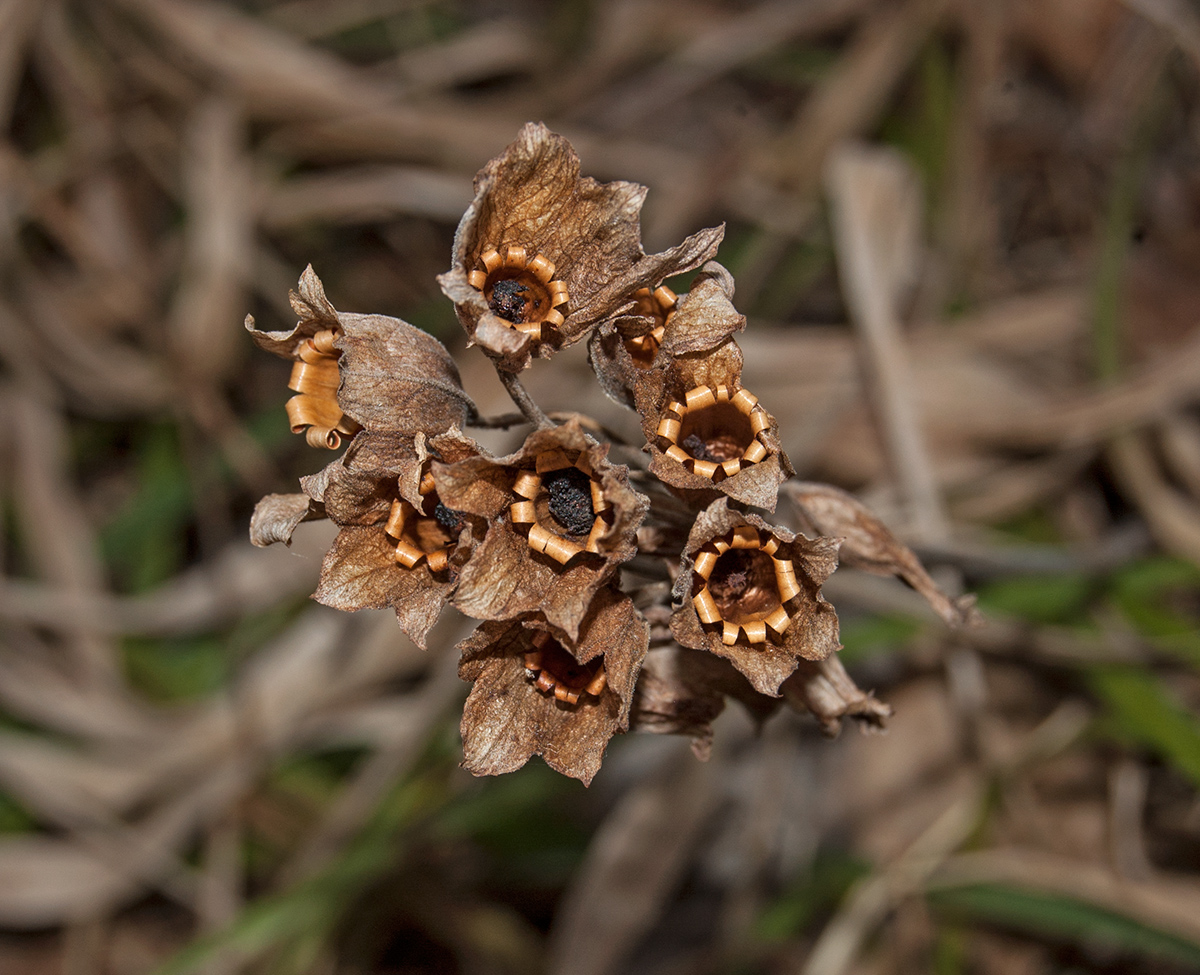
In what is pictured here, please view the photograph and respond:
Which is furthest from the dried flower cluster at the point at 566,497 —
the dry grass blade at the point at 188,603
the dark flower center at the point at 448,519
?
the dry grass blade at the point at 188,603

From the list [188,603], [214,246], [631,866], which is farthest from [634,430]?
[214,246]

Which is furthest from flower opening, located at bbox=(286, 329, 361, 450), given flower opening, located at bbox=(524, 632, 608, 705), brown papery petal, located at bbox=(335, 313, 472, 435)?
flower opening, located at bbox=(524, 632, 608, 705)

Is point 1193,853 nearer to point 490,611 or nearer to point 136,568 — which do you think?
point 490,611

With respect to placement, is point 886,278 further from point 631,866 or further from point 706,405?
point 706,405

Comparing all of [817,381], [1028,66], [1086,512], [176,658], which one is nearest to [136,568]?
[176,658]

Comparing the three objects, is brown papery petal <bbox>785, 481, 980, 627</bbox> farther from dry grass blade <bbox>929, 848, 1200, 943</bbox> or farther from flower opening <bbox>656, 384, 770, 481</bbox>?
dry grass blade <bbox>929, 848, 1200, 943</bbox>

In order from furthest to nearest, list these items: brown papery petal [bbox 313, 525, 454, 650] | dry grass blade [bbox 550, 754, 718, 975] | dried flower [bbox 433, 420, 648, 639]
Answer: dry grass blade [bbox 550, 754, 718, 975] < brown papery petal [bbox 313, 525, 454, 650] < dried flower [bbox 433, 420, 648, 639]
